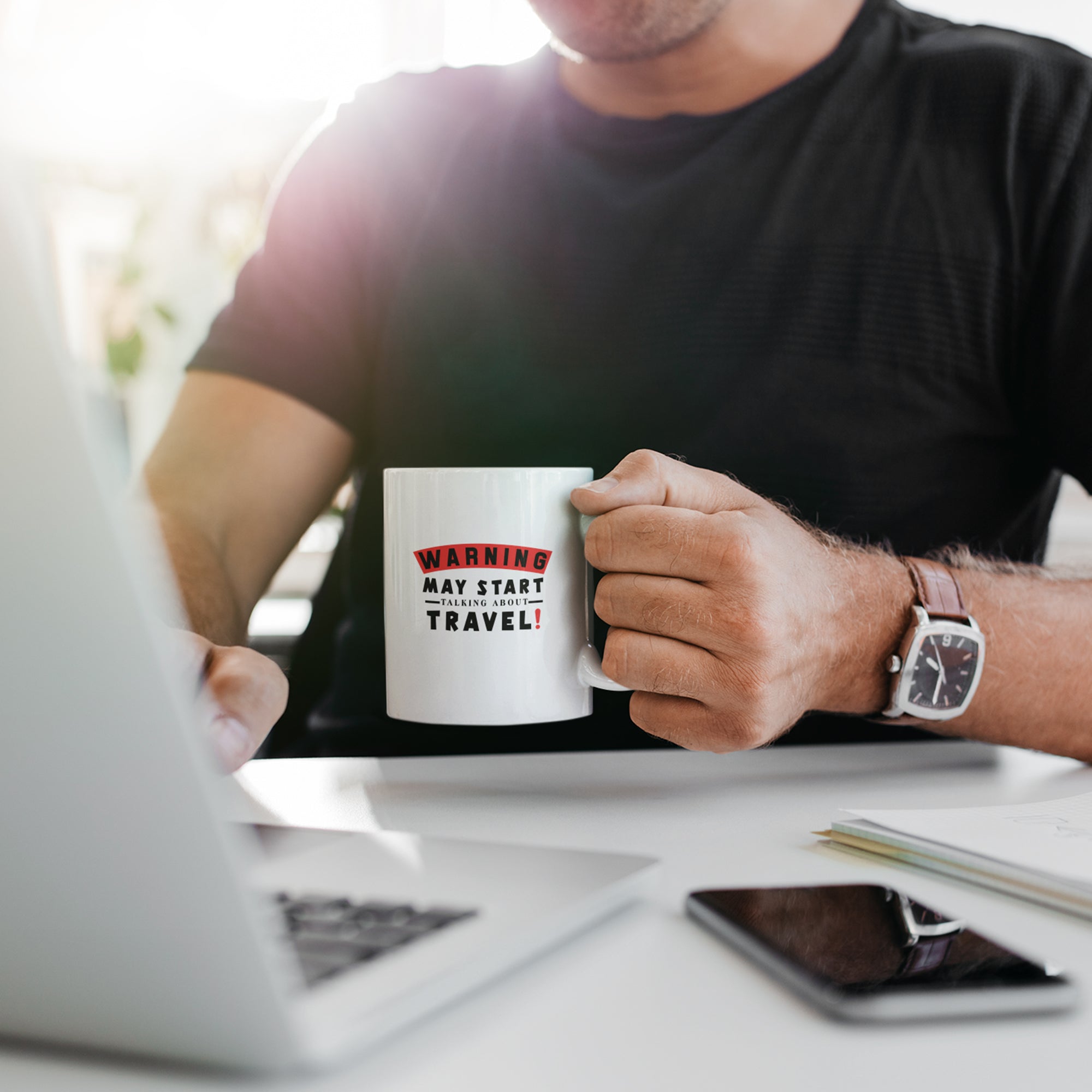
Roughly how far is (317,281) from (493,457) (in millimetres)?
309

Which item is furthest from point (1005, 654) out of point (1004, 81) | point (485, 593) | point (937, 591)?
point (1004, 81)

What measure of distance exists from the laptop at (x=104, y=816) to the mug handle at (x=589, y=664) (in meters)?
0.34

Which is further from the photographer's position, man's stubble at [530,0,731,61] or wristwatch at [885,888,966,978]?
man's stubble at [530,0,731,61]

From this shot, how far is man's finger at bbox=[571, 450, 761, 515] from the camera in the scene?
0.63m

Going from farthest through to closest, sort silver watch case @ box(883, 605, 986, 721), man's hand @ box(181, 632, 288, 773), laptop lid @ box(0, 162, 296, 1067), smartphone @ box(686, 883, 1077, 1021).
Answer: silver watch case @ box(883, 605, 986, 721) < man's hand @ box(181, 632, 288, 773) < smartphone @ box(686, 883, 1077, 1021) < laptop lid @ box(0, 162, 296, 1067)

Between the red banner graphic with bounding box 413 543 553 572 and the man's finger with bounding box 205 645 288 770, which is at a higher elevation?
the red banner graphic with bounding box 413 543 553 572

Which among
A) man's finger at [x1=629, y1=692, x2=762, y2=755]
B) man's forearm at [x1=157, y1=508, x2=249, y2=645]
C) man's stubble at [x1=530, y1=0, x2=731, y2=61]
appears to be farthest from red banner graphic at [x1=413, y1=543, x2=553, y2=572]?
man's stubble at [x1=530, y1=0, x2=731, y2=61]

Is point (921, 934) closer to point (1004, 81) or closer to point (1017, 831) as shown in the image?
point (1017, 831)

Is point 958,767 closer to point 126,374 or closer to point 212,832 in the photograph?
point 212,832

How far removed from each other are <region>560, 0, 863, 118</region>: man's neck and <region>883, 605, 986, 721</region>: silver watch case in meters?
0.69

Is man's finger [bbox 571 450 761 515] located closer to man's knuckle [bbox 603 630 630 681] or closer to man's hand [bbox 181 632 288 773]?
man's knuckle [bbox 603 630 630 681]

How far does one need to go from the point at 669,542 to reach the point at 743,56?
77cm

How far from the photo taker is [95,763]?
0.23 meters

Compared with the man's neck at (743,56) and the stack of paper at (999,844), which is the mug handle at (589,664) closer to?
the stack of paper at (999,844)
